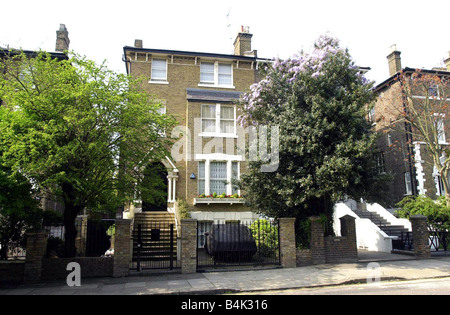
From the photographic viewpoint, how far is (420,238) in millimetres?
14383

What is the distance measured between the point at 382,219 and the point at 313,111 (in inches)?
453

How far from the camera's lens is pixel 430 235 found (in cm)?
1553

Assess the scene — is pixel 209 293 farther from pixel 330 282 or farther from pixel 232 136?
pixel 232 136

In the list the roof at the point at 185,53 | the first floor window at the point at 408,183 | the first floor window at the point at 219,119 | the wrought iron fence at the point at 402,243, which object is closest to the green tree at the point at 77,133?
the first floor window at the point at 219,119

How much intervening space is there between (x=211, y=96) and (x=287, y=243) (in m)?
10.9

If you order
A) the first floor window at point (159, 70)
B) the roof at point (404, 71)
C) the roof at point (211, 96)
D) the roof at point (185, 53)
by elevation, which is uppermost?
the roof at point (185, 53)

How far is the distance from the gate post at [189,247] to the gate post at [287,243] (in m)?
3.51

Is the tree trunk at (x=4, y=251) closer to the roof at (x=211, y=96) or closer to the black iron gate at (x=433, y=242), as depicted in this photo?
the roof at (x=211, y=96)

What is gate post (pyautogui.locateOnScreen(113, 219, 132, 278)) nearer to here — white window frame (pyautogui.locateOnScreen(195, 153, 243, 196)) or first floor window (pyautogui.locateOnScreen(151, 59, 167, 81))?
white window frame (pyautogui.locateOnScreen(195, 153, 243, 196))

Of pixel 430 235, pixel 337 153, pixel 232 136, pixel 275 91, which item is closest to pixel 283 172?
pixel 337 153

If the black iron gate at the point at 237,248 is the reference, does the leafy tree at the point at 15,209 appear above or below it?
above

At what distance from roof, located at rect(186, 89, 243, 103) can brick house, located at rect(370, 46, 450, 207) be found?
9.60 metres

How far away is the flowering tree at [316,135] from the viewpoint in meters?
12.2

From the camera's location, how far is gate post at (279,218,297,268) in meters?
12.7
